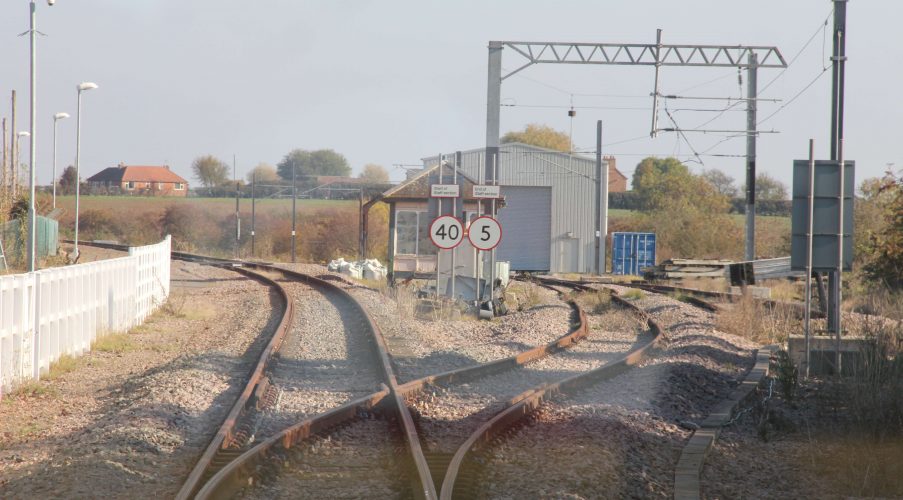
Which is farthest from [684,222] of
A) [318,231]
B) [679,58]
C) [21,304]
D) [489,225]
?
[21,304]

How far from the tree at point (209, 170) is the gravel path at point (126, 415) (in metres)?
133

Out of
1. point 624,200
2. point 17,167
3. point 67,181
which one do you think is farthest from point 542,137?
point 17,167

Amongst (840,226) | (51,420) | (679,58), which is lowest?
(51,420)

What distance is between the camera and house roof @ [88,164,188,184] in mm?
131750

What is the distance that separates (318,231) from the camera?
6688 cm

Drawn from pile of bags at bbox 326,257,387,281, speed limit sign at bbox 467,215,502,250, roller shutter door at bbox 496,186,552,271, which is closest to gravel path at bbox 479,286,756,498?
speed limit sign at bbox 467,215,502,250

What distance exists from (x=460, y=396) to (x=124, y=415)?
11.9 feet

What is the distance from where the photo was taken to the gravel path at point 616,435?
7.12 meters

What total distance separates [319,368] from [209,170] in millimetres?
140211

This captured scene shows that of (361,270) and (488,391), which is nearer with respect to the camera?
(488,391)

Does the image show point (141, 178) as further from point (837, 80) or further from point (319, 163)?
point (837, 80)

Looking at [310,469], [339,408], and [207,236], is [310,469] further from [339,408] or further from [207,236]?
[207,236]

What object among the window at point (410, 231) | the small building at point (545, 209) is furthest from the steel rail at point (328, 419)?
the small building at point (545, 209)

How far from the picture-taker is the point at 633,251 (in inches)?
2116
